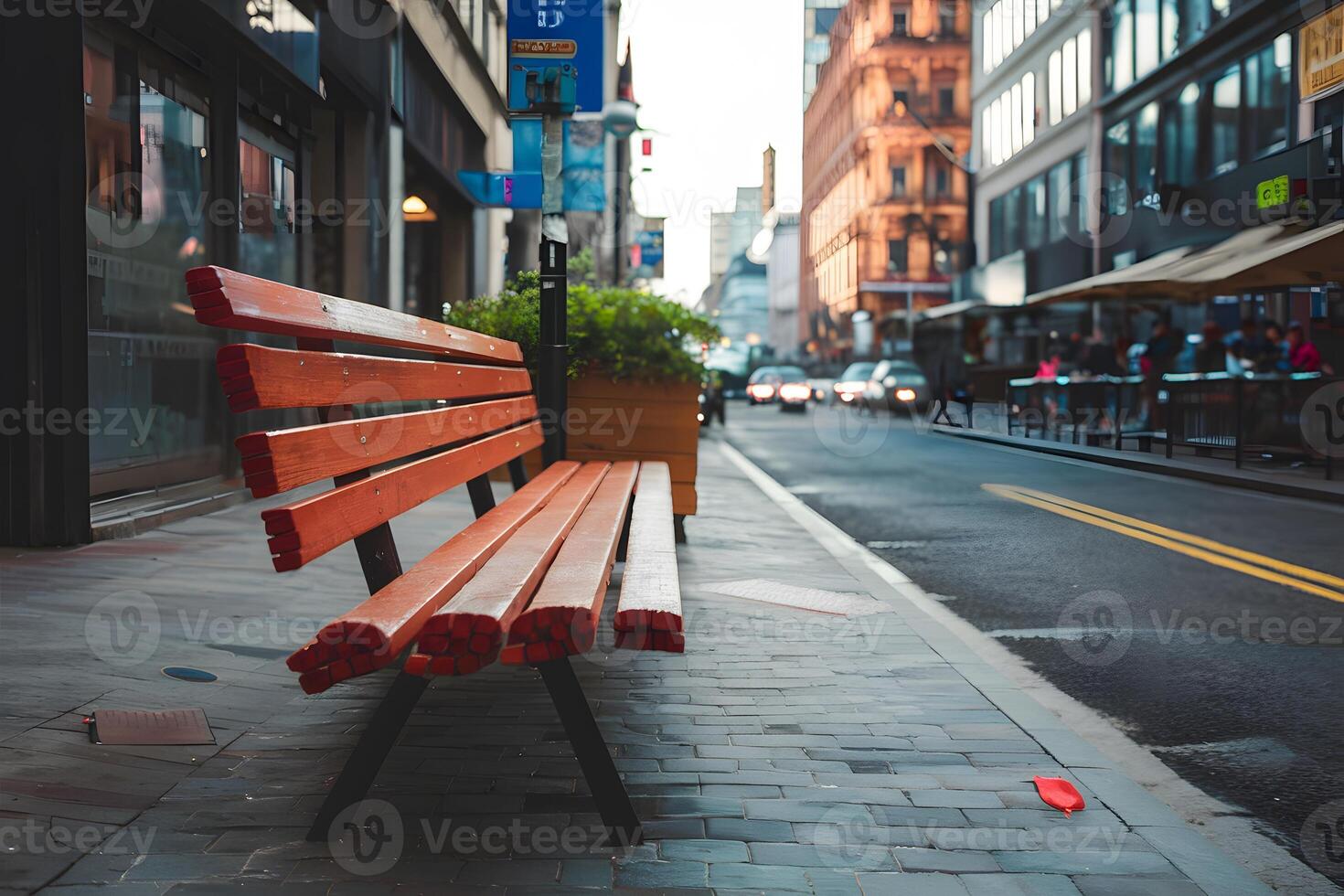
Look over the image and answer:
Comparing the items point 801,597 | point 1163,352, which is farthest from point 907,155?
point 801,597

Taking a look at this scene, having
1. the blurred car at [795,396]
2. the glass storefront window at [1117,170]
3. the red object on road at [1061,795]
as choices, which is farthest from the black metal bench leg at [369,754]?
the blurred car at [795,396]

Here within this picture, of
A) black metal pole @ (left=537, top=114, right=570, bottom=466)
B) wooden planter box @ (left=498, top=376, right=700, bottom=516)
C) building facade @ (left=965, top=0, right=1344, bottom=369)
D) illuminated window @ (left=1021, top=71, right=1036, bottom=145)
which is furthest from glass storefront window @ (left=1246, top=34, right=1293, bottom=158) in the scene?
black metal pole @ (left=537, top=114, right=570, bottom=466)

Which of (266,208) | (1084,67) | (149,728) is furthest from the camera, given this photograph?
(1084,67)

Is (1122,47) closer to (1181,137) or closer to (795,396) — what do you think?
(1181,137)

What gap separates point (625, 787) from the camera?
3652 mm

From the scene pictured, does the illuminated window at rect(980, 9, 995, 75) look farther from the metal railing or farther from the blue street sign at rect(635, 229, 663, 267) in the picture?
the metal railing

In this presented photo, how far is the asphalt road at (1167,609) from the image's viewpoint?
4.26 metres

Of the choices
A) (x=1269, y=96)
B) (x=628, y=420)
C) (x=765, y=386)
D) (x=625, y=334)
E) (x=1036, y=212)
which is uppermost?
(x=1036, y=212)

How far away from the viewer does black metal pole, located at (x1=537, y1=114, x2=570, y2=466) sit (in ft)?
25.9

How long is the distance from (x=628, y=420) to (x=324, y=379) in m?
4.83

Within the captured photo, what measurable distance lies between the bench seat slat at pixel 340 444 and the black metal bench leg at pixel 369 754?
21.6 inches

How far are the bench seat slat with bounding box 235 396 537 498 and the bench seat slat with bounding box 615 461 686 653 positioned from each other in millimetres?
769

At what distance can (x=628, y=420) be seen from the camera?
8383mm

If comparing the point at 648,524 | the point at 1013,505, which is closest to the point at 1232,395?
A: the point at 1013,505
